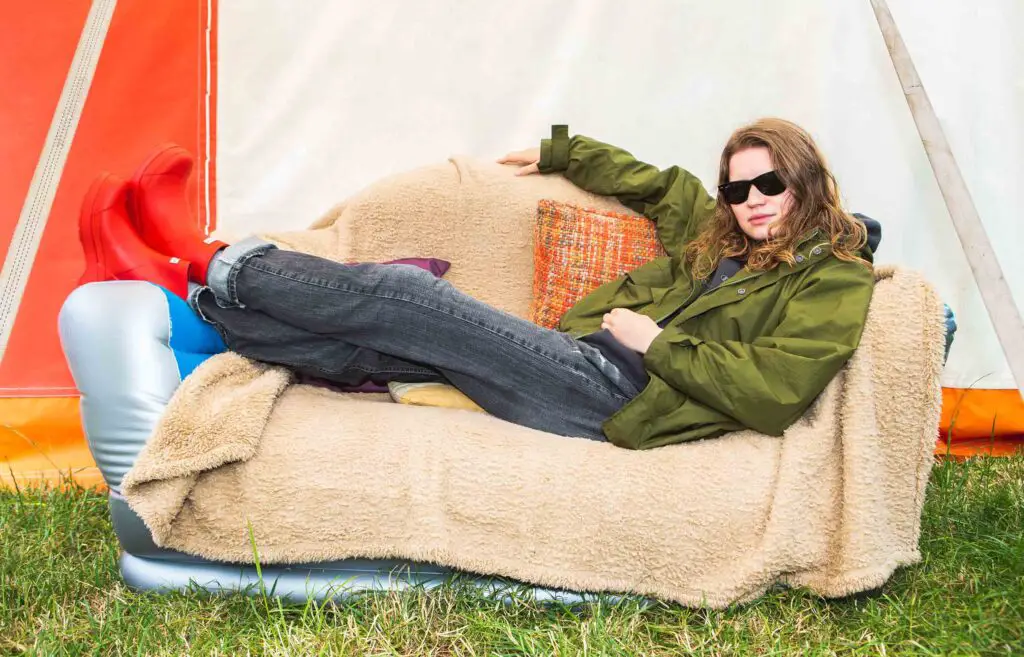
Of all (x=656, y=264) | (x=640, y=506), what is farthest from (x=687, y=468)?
(x=656, y=264)

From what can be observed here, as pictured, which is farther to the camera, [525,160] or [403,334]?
[525,160]

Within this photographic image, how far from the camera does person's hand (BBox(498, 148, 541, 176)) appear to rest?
213 centimetres

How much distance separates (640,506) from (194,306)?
95cm

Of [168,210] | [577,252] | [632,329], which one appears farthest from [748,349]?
[168,210]

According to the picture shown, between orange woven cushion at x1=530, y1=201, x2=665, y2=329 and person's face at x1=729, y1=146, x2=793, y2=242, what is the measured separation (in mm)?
361

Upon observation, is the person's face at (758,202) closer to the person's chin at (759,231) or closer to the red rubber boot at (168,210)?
the person's chin at (759,231)

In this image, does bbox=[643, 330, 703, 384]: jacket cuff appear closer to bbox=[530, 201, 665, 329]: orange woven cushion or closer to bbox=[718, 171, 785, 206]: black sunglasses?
bbox=[718, 171, 785, 206]: black sunglasses

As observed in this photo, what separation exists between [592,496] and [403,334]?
18.8 inches

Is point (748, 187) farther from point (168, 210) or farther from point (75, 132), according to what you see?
point (75, 132)

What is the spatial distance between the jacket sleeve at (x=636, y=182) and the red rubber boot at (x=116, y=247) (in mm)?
923

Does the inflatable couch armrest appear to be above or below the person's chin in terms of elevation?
below

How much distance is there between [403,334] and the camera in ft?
5.32

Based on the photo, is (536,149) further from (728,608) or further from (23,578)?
(23,578)

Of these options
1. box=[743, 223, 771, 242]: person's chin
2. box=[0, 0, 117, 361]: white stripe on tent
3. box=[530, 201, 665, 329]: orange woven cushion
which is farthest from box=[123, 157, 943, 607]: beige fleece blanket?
box=[0, 0, 117, 361]: white stripe on tent
